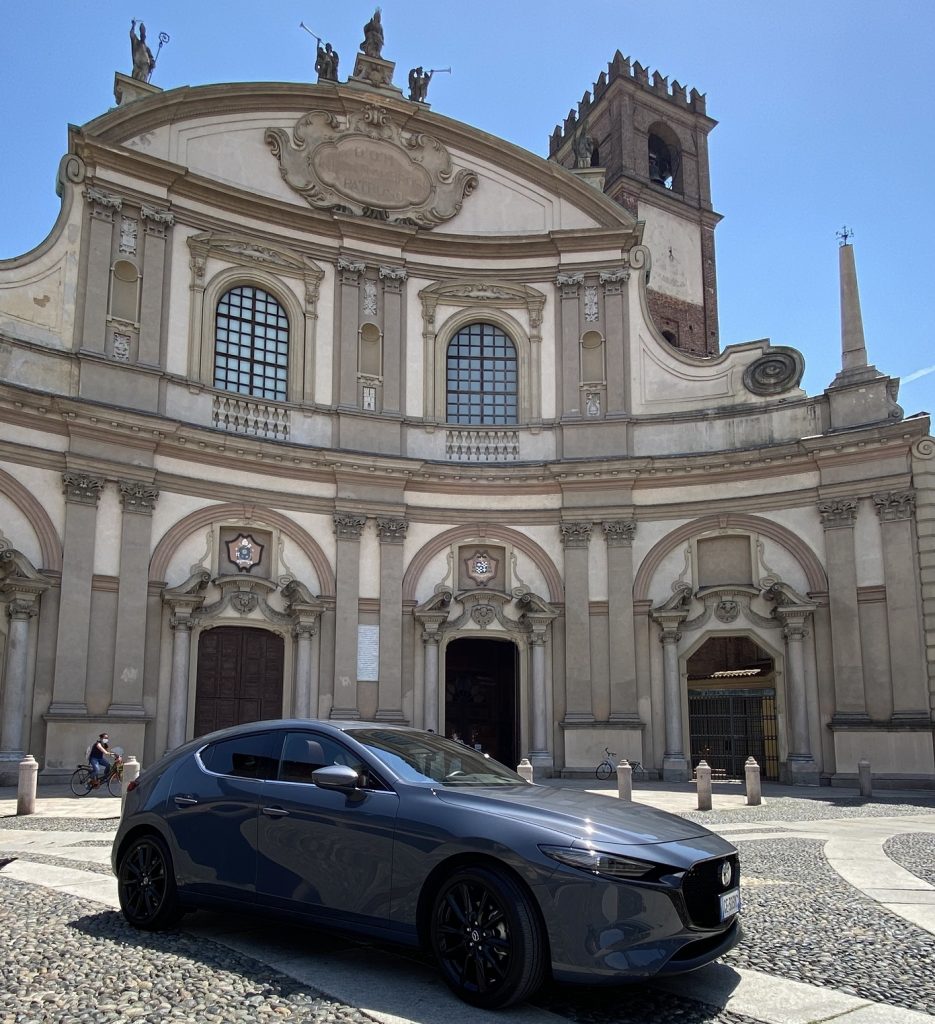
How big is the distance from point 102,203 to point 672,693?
643 inches

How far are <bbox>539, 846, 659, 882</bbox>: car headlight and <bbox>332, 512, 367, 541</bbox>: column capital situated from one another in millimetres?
18127

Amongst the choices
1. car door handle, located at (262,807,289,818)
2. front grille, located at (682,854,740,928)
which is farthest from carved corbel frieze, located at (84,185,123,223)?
front grille, located at (682,854,740,928)

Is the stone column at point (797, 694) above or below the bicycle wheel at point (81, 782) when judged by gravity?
above

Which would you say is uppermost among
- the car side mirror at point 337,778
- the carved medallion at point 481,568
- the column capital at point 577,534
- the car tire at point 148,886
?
the column capital at point 577,534

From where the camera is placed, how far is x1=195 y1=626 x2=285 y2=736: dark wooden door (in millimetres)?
21188

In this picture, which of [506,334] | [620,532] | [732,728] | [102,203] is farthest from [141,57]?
[732,728]

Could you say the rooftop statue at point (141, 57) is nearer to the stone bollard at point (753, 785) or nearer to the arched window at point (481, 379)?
the arched window at point (481, 379)

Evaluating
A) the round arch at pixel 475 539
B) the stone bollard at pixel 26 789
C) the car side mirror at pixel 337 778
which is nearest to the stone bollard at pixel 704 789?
the round arch at pixel 475 539

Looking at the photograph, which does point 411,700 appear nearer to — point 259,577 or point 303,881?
point 259,577

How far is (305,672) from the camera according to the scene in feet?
71.5

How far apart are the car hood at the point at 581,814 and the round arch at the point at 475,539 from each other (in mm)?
17295

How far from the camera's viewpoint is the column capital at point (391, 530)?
910 inches

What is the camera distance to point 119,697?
1956 cm

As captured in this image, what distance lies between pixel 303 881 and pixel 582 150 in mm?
25320
